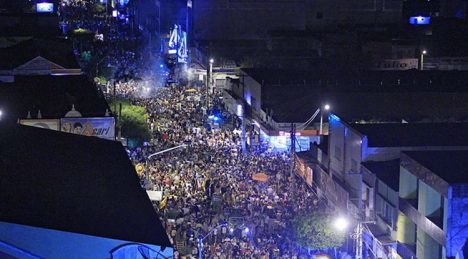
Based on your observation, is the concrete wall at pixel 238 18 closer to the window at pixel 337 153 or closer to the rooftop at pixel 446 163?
the window at pixel 337 153

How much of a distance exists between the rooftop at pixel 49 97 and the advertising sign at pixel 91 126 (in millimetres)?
745

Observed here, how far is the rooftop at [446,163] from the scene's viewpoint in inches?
898

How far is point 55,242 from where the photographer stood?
15281 mm

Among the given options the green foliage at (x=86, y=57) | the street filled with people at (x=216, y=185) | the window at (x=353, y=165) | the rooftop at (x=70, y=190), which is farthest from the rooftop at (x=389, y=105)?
the rooftop at (x=70, y=190)

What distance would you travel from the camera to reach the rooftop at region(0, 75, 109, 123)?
36681 millimetres

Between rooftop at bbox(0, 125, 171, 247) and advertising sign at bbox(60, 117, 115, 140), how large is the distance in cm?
1420

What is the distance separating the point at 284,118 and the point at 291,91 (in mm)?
5181

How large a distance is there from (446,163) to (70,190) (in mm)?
11587

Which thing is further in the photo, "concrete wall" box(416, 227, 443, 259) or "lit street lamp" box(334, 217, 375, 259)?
"lit street lamp" box(334, 217, 375, 259)

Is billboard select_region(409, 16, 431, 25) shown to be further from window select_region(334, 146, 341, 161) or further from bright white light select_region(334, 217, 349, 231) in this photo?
bright white light select_region(334, 217, 349, 231)

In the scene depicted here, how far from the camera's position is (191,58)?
74.6 m

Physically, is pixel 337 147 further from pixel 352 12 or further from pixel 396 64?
pixel 352 12

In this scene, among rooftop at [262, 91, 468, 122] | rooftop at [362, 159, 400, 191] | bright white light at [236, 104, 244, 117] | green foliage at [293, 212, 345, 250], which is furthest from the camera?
bright white light at [236, 104, 244, 117]

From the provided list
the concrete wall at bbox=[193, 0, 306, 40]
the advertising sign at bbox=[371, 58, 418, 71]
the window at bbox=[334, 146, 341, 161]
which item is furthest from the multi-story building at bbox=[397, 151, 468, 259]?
the concrete wall at bbox=[193, 0, 306, 40]
